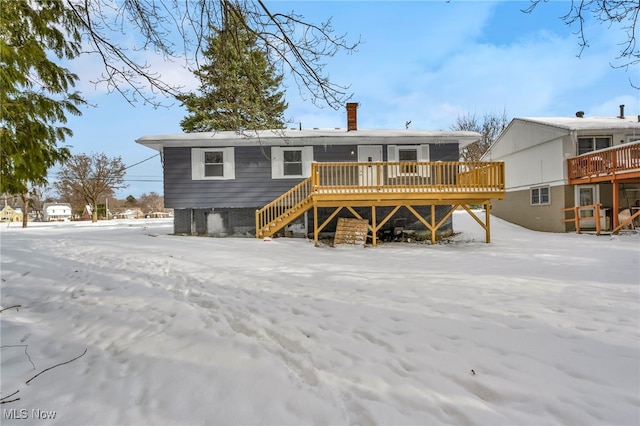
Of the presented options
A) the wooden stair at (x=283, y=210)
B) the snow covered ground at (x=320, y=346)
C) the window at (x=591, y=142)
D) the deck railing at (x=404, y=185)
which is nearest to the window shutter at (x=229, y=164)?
the wooden stair at (x=283, y=210)

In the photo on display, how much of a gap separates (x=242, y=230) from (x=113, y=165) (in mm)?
20640

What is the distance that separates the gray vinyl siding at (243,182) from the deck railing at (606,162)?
6065 millimetres

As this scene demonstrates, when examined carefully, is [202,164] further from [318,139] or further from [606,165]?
[606,165]

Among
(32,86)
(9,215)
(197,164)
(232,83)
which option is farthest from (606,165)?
(9,215)

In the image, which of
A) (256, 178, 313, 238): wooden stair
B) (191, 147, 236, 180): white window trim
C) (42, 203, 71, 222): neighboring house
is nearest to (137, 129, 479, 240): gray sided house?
(191, 147, 236, 180): white window trim

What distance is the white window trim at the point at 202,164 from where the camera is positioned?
11.7 m

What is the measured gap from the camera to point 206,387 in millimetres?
2223

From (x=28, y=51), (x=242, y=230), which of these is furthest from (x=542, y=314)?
(x=242, y=230)

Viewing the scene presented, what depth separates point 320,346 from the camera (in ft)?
9.26

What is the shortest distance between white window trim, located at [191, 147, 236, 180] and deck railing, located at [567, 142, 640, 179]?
49.7 ft

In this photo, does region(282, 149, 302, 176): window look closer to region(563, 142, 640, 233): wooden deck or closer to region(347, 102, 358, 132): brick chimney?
region(347, 102, 358, 132): brick chimney

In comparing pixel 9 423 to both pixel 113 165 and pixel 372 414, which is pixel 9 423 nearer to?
A: pixel 372 414

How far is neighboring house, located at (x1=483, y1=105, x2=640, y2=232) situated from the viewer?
12.0 meters

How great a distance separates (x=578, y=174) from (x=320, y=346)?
→ 15.6 metres
